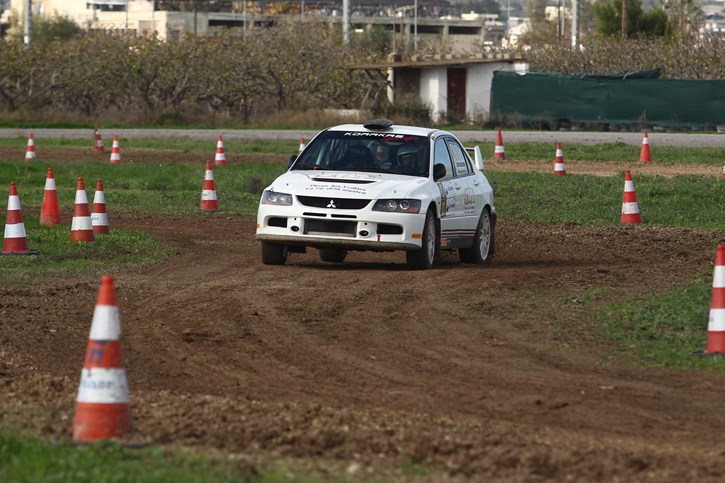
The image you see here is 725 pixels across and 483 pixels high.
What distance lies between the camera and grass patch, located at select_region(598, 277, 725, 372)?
966cm

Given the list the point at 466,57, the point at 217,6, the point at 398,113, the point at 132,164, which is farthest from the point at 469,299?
the point at 217,6

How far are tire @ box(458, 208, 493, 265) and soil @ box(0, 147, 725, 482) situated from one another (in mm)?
565

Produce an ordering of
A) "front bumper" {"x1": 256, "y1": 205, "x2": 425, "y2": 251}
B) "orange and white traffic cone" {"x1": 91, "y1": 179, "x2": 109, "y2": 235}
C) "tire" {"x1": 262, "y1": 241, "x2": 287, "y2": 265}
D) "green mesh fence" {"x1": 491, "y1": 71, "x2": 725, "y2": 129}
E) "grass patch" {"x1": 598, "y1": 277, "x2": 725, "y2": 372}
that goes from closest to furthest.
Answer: "grass patch" {"x1": 598, "y1": 277, "x2": 725, "y2": 372} → "front bumper" {"x1": 256, "y1": 205, "x2": 425, "y2": 251} → "tire" {"x1": 262, "y1": 241, "x2": 287, "y2": 265} → "orange and white traffic cone" {"x1": 91, "y1": 179, "x2": 109, "y2": 235} → "green mesh fence" {"x1": 491, "y1": 71, "x2": 725, "y2": 129}

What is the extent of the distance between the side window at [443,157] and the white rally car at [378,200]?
14 mm

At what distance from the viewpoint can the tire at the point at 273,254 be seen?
14.8 metres

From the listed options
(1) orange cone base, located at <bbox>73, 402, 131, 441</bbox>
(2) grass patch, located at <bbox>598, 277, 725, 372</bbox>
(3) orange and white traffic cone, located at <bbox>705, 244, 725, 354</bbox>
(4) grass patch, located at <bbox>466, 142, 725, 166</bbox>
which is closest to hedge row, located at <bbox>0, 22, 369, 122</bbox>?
(4) grass patch, located at <bbox>466, 142, 725, 166</bbox>

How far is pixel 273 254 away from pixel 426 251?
1692 millimetres

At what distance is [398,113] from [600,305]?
138ft

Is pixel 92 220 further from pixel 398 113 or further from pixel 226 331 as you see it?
pixel 398 113

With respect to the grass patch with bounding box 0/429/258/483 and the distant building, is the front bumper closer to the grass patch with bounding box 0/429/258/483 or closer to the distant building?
the grass patch with bounding box 0/429/258/483

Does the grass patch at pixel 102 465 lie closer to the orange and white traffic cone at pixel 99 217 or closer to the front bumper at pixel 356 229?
the front bumper at pixel 356 229

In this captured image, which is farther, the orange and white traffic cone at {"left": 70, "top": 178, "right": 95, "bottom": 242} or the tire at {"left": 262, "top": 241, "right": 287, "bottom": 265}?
the orange and white traffic cone at {"left": 70, "top": 178, "right": 95, "bottom": 242}

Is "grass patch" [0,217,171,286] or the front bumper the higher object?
the front bumper

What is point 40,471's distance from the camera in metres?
6.02
